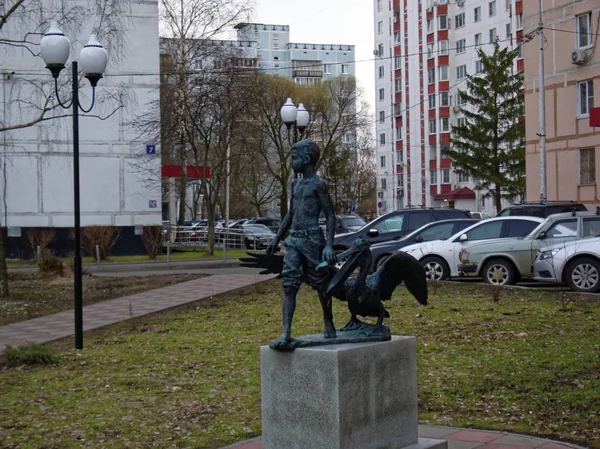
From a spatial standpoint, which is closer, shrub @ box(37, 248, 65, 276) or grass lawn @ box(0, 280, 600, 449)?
grass lawn @ box(0, 280, 600, 449)

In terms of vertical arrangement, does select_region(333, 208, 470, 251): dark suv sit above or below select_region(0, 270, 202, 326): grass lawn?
above

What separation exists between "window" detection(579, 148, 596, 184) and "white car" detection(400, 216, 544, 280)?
1996 cm

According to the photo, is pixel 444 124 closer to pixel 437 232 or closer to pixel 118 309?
pixel 437 232

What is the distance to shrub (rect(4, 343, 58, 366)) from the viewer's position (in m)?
11.7

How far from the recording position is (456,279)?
2034 cm

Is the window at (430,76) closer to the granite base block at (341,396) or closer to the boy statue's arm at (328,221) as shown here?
the boy statue's arm at (328,221)

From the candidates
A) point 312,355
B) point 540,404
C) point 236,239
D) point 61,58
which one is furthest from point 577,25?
point 312,355

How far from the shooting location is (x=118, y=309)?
17.8 m

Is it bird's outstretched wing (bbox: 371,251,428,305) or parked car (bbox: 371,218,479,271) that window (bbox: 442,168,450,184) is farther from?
bird's outstretched wing (bbox: 371,251,428,305)

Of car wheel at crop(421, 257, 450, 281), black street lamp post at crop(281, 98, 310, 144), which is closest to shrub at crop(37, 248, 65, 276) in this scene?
black street lamp post at crop(281, 98, 310, 144)

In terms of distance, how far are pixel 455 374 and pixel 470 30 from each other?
69367 mm

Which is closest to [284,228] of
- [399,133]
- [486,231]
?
[486,231]

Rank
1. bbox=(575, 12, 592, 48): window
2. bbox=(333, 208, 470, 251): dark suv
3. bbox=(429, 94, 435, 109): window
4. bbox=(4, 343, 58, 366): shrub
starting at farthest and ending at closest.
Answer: bbox=(429, 94, 435, 109): window
bbox=(575, 12, 592, 48): window
bbox=(333, 208, 470, 251): dark suv
bbox=(4, 343, 58, 366): shrub

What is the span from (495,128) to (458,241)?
31.8 metres
